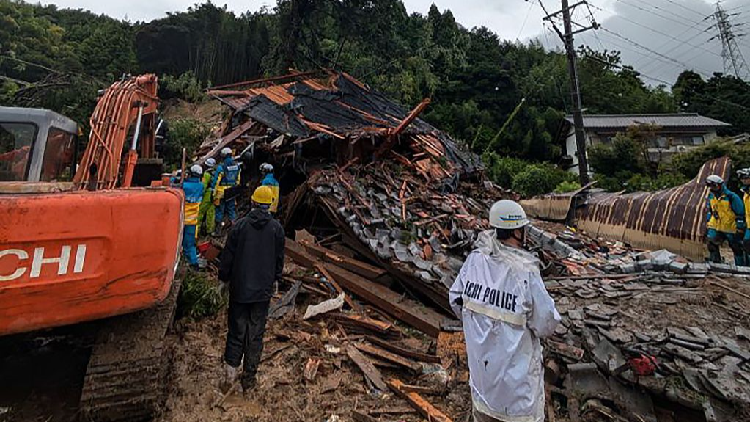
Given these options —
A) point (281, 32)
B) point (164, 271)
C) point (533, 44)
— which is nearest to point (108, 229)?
point (164, 271)

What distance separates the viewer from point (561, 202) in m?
14.7

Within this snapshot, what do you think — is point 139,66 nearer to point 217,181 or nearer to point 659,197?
point 217,181

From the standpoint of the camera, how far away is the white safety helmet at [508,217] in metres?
2.31

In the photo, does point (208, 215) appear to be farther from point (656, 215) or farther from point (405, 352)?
point (656, 215)

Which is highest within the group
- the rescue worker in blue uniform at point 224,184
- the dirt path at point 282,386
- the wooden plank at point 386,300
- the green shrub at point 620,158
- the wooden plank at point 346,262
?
the green shrub at point 620,158

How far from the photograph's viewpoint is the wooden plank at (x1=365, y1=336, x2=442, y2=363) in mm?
4191

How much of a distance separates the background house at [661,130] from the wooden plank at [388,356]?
2809cm

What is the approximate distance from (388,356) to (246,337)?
1538 millimetres

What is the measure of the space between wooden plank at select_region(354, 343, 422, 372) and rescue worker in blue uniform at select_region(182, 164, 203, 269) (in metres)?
3.14

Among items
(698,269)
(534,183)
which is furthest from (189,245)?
(534,183)

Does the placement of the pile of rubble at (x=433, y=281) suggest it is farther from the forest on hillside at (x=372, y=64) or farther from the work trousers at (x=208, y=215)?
the forest on hillside at (x=372, y=64)

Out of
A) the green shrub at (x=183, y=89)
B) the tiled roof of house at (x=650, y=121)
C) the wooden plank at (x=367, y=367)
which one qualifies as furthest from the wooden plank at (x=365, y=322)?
the tiled roof of house at (x=650, y=121)

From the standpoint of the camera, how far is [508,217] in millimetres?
2318

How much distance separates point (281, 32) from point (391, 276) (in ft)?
52.6
